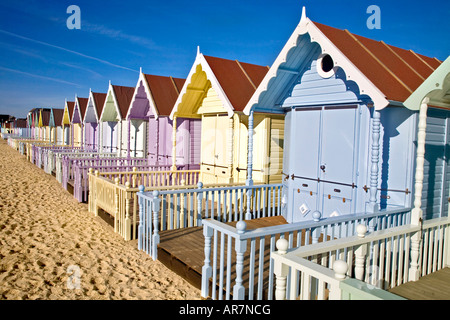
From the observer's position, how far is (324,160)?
7234 millimetres

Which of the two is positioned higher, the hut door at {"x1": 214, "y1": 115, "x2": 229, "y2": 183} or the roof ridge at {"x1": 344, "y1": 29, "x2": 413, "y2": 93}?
the roof ridge at {"x1": 344, "y1": 29, "x2": 413, "y2": 93}

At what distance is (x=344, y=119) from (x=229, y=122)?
12.4ft

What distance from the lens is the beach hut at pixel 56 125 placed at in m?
37.6

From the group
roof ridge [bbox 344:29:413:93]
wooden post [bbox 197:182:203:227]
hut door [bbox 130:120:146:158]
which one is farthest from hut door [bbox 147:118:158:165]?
roof ridge [bbox 344:29:413:93]

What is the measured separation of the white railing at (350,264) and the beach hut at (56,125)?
126 ft

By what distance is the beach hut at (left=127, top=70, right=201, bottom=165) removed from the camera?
42.1 feet

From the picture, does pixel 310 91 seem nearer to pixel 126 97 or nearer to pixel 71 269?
pixel 71 269

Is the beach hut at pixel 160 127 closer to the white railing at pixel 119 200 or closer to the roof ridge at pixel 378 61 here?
the white railing at pixel 119 200

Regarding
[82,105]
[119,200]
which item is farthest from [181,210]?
[82,105]

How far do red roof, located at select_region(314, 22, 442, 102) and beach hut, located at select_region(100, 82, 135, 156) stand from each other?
40.4 feet

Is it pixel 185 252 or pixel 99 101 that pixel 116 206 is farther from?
pixel 99 101

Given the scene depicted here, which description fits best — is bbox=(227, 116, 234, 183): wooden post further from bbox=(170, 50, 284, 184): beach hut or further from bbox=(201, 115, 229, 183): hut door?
bbox=(201, 115, 229, 183): hut door

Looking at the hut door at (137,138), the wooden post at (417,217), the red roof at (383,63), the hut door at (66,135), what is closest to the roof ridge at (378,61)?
the red roof at (383,63)
